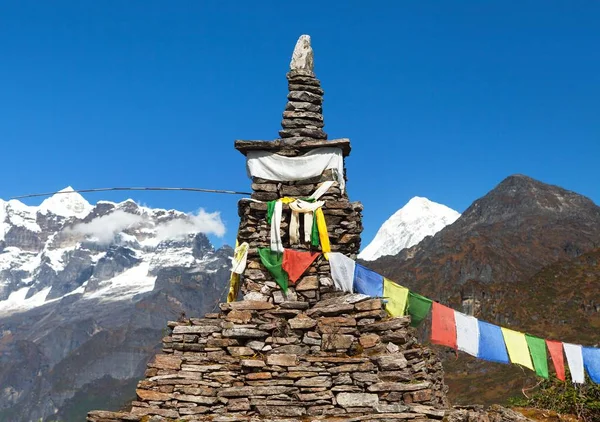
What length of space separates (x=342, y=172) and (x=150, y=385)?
287 inches

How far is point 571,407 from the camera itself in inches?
744

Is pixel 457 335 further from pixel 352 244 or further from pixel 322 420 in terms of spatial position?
pixel 322 420

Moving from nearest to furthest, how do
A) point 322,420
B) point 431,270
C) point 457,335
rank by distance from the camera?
point 322,420
point 457,335
point 431,270

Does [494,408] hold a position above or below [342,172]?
below

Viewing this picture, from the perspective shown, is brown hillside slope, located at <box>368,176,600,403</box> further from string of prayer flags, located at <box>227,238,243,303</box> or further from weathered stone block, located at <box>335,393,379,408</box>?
weathered stone block, located at <box>335,393,379,408</box>

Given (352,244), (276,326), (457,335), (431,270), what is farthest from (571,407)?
(431,270)

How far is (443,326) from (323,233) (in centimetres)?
379

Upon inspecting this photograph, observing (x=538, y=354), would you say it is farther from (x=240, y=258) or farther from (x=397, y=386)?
(x=240, y=258)

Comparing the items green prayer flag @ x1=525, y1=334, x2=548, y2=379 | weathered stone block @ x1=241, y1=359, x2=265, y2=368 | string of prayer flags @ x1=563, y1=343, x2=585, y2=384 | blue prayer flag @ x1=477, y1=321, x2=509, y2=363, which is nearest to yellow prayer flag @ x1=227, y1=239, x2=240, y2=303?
weathered stone block @ x1=241, y1=359, x2=265, y2=368

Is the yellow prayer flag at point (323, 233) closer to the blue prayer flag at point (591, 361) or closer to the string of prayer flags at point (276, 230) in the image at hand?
the string of prayer flags at point (276, 230)

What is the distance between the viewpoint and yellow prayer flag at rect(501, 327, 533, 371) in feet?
52.7

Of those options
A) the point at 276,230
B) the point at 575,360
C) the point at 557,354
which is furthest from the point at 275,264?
the point at 575,360

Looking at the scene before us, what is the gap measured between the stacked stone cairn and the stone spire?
10.7 ft

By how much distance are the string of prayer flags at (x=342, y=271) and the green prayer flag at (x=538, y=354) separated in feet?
17.1
